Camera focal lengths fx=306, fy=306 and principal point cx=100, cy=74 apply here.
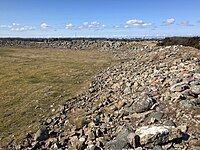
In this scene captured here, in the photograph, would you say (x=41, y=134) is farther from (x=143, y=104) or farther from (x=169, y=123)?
(x=169, y=123)

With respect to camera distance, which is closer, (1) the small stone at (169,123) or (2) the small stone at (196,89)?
(1) the small stone at (169,123)

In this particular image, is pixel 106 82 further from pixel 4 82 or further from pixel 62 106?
pixel 4 82

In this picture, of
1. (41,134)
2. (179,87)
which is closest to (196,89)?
(179,87)

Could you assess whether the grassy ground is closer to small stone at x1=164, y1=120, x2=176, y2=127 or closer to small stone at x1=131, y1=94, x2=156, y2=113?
small stone at x1=131, y1=94, x2=156, y2=113

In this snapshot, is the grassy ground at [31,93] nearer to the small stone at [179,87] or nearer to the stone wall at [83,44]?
the small stone at [179,87]

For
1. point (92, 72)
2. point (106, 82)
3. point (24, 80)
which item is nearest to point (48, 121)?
point (106, 82)

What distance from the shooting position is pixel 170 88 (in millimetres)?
14648

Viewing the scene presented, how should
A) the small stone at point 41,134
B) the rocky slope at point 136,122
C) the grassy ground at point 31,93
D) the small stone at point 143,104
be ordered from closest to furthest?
the rocky slope at point 136,122 → the small stone at point 143,104 → the small stone at point 41,134 → the grassy ground at point 31,93

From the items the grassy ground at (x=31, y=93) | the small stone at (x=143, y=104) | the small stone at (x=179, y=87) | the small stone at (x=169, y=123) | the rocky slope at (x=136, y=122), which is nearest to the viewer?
the rocky slope at (x=136, y=122)

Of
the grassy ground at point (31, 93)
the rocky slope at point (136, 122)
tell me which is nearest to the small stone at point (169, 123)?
the rocky slope at point (136, 122)

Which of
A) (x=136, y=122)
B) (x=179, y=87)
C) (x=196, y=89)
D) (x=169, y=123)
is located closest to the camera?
(x=169, y=123)

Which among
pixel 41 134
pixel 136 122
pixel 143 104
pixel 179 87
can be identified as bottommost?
pixel 41 134

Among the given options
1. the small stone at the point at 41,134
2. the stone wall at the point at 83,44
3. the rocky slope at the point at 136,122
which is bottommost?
the stone wall at the point at 83,44

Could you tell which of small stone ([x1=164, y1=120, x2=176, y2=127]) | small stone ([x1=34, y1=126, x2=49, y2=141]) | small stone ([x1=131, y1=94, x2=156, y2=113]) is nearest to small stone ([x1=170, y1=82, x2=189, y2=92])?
small stone ([x1=131, y1=94, x2=156, y2=113])
